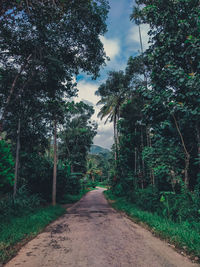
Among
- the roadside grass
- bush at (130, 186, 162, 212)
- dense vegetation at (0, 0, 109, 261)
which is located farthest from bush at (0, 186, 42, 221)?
bush at (130, 186, 162, 212)

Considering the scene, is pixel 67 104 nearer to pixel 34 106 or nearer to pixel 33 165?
pixel 34 106

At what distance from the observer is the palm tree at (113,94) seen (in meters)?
17.3

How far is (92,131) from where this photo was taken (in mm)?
28438

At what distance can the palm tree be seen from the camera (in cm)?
1727

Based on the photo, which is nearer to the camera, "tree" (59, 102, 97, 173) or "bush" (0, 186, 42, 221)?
"bush" (0, 186, 42, 221)

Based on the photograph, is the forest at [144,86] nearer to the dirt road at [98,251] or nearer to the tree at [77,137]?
the dirt road at [98,251]

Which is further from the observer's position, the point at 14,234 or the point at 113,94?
the point at 113,94

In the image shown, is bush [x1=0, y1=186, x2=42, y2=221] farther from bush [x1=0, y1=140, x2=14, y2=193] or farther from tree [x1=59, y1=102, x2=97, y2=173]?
tree [x1=59, y1=102, x2=97, y2=173]

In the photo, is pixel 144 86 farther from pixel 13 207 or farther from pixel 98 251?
pixel 13 207

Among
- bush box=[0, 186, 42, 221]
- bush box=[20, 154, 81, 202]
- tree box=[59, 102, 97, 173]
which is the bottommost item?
bush box=[0, 186, 42, 221]

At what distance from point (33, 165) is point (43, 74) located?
7.21 metres

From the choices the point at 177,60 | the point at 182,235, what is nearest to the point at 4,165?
the point at 182,235

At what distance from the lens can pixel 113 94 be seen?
18578mm

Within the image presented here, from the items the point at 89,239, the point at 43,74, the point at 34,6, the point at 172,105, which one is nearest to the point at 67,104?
the point at 43,74
